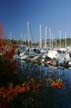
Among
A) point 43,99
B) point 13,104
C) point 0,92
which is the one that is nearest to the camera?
point 0,92

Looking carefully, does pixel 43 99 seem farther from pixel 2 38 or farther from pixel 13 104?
pixel 2 38

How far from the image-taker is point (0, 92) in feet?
41.3

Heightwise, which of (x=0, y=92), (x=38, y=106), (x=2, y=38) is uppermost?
(x=2, y=38)

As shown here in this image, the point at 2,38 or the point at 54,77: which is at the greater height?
the point at 2,38

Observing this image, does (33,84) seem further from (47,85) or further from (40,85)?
(47,85)

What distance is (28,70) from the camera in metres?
17.9

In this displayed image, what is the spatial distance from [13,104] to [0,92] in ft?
3.84

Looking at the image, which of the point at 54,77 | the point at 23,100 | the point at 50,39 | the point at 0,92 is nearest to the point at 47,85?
the point at 54,77

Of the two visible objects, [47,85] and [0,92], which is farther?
[47,85]

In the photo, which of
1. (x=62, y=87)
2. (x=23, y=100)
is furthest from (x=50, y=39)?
(x=23, y=100)

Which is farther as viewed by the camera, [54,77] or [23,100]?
[54,77]

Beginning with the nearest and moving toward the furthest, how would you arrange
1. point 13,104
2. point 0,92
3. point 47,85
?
point 0,92, point 13,104, point 47,85

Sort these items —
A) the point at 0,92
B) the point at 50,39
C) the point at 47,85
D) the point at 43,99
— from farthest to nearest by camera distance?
the point at 50,39
the point at 47,85
the point at 43,99
the point at 0,92

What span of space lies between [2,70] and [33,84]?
6.36ft
